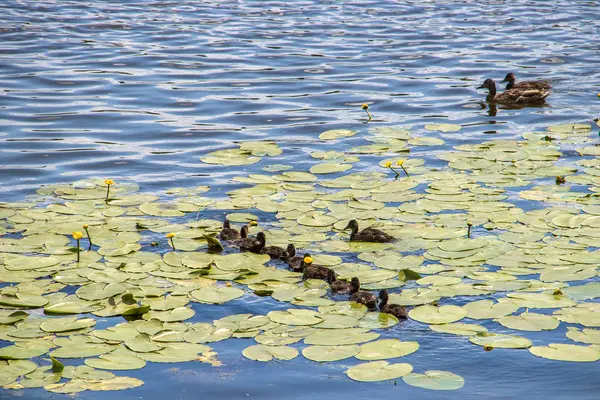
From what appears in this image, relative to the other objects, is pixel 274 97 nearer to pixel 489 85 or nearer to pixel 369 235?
pixel 489 85

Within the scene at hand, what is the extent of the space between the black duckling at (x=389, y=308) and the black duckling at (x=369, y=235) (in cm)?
150

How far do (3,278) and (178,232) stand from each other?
2.00 m

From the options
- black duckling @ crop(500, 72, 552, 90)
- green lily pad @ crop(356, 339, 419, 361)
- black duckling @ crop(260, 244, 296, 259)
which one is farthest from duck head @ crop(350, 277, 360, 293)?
black duckling @ crop(500, 72, 552, 90)

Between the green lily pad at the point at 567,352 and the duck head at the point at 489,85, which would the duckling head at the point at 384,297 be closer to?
the green lily pad at the point at 567,352

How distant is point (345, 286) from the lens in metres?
8.25

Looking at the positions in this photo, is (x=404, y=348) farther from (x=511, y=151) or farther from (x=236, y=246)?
(x=511, y=151)

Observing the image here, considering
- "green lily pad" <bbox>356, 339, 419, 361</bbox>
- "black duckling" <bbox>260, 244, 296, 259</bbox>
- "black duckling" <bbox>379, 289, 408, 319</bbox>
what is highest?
"black duckling" <bbox>260, 244, 296, 259</bbox>

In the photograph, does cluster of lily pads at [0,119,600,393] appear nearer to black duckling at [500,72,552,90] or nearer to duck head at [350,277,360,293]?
duck head at [350,277,360,293]

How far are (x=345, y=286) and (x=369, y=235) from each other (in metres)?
1.29

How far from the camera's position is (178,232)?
9.88 meters

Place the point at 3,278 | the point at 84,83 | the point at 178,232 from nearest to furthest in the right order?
1. the point at 3,278
2. the point at 178,232
3. the point at 84,83

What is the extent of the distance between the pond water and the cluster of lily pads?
15cm

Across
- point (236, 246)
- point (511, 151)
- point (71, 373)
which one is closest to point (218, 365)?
point (71, 373)

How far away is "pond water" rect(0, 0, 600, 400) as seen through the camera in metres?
7.12
